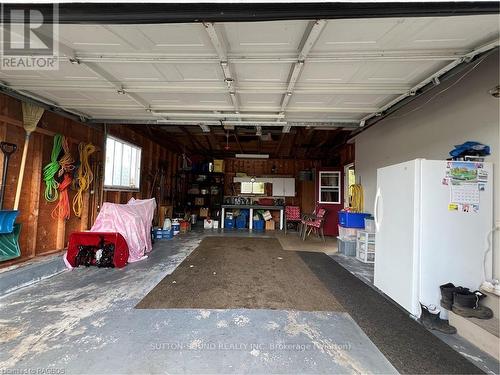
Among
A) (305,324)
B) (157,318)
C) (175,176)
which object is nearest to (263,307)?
(305,324)

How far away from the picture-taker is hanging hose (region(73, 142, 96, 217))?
152 inches

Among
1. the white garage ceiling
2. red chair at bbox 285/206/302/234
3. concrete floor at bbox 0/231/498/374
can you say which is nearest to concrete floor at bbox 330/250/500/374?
concrete floor at bbox 0/231/498/374

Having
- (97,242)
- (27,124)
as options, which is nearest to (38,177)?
(27,124)

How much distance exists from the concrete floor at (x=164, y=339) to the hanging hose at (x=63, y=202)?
1.24m

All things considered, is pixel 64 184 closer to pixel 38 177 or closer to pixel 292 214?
pixel 38 177

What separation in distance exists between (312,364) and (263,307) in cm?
85

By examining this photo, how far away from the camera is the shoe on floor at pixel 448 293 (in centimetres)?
212

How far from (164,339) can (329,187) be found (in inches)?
258

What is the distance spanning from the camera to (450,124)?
8.98ft

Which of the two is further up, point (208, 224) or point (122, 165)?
point (122, 165)

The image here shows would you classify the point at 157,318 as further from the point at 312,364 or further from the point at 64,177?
the point at 64,177

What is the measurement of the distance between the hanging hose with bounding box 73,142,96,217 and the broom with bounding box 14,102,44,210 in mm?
855

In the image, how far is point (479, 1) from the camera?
1223 mm

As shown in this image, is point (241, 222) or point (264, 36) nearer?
point (264, 36)
